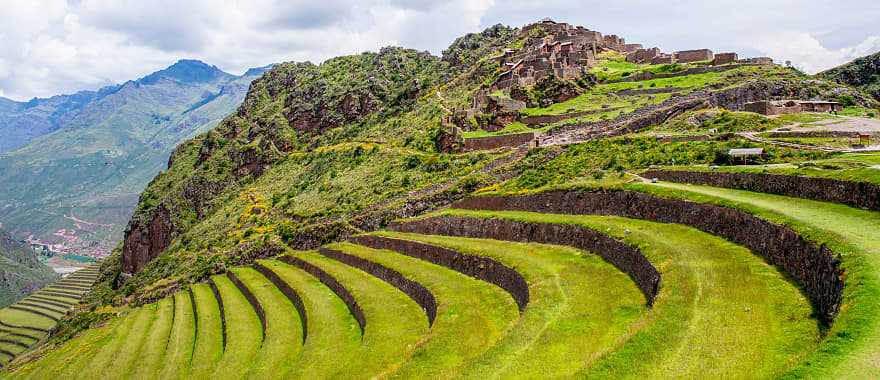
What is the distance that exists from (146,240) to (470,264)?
74329 millimetres

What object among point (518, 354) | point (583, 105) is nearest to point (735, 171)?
point (518, 354)

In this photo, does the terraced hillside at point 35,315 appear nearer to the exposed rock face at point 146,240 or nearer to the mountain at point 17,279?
the exposed rock face at point 146,240

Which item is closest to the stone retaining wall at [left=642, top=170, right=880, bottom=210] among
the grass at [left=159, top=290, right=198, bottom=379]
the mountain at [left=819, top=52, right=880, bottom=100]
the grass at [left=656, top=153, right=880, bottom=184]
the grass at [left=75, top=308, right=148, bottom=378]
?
the grass at [left=656, top=153, right=880, bottom=184]

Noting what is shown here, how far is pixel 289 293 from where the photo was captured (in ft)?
126

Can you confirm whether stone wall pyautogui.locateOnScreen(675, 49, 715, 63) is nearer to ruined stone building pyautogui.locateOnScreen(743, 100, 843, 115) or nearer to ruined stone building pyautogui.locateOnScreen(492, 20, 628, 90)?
ruined stone building pyautogui.locateOnScreen(492, 20, 628, 90)

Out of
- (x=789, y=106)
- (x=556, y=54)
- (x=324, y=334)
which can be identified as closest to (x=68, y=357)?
(x=324, y=334)

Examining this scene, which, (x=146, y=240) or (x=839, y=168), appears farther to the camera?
(x=146, y=240)

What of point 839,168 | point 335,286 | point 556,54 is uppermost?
point 556,54

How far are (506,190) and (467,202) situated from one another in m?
3.37

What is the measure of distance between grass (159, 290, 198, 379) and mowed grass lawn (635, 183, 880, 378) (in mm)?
28122

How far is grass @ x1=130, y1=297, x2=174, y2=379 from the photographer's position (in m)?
34.4

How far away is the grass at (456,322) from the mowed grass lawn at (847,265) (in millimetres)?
9027

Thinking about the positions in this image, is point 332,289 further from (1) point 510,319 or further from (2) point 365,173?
(2) point 365,173

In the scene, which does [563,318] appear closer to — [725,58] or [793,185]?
Answer: [793,185]
